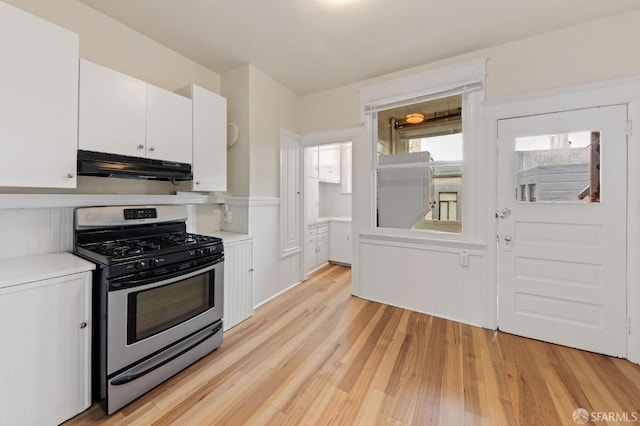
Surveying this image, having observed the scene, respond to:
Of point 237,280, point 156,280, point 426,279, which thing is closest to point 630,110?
point 426,279

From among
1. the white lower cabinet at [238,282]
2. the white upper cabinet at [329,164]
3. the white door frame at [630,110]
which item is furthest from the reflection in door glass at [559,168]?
the white upper cabinet at [329,164]

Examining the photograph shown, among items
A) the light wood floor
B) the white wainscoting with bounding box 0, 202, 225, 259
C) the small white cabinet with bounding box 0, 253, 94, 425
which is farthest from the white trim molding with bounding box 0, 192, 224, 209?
the light wood floor

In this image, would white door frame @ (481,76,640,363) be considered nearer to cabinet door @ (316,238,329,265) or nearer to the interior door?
the interior door

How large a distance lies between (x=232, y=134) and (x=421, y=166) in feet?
7.12

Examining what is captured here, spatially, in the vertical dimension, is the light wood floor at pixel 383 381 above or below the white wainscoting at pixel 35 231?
below

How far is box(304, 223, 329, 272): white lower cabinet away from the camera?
172 inches

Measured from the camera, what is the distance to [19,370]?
1.30m

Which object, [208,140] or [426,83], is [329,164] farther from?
[208,140]

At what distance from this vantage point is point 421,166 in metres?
2.91

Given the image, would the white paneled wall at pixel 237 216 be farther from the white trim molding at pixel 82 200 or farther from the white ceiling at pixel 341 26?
the white ceiling at pixel 341 26

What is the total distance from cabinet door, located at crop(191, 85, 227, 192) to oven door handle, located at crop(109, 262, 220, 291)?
2.73 feet

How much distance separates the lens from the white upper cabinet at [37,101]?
55.3 inches

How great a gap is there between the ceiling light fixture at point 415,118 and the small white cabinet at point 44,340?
3.16 meters

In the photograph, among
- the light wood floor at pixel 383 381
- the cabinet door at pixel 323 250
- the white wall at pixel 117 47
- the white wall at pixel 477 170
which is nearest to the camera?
the light wood floor at pixel 383 381
